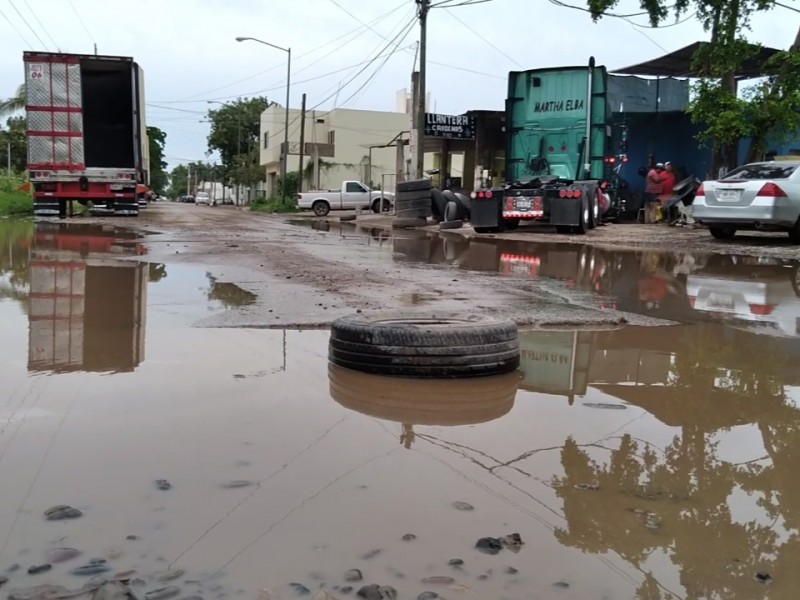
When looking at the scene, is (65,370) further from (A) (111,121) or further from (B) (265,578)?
(A) (111,121)

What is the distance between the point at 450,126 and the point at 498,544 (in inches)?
1196

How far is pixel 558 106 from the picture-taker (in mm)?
18828

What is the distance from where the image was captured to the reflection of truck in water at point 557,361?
4.72 metres

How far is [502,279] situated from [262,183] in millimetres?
61913

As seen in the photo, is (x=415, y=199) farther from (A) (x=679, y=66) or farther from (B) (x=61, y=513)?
(B) (x=61, y=513)

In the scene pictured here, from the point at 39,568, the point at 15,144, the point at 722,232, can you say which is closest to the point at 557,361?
the point at 39,568

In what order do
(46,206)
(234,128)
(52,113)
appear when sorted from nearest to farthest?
1. (52,113)
2. (46,206)
3. (234,128)

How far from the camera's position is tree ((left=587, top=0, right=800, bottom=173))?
58.2ft

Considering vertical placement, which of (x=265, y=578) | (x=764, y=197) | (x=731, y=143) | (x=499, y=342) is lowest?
(x=265, y=578)

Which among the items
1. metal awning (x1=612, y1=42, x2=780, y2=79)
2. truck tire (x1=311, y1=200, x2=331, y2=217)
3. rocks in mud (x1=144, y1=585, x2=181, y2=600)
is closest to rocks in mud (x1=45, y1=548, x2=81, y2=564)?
rocks in mud (x1=144, y1=585, x2=181, y2=600)

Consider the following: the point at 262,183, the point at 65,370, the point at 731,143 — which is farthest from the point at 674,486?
the point at 262,183

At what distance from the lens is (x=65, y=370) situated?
480 cm

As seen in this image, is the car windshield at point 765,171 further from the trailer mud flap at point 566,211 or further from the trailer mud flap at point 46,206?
the trailer mud flap at point 46,206

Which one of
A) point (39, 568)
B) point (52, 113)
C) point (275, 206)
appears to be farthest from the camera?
point (275, 206)
